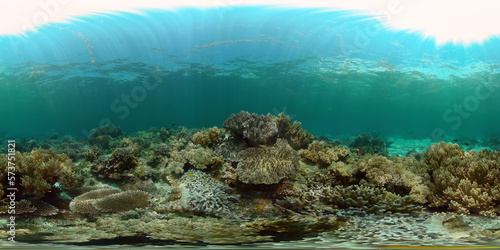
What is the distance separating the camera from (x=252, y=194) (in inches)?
239

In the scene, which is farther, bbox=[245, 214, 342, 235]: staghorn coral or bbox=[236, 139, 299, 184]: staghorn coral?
bbox=[236, 139, 299, 184]: staghorn coral

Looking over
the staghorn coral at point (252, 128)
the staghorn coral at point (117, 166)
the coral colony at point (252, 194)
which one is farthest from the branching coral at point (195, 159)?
the staghorn coral at point (117, 166)

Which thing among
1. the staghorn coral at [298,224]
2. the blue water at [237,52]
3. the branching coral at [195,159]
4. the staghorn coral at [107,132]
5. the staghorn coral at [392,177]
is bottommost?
the staghorn coral at [298,224]

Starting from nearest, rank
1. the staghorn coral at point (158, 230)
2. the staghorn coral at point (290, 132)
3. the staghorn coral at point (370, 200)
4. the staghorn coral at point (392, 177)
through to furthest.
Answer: the staghorn coral at point (158, 230) < the staghorn coral at point (370, 200) < the staghorn coral at point (392, 177) < the staghorn coral at point (290, 132)

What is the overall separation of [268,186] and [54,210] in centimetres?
456

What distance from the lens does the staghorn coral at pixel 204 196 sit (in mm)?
5465

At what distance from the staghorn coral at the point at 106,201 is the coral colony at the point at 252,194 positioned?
0.8 inches

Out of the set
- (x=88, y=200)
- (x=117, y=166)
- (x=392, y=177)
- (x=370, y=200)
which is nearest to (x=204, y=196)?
(x=88, y=200)

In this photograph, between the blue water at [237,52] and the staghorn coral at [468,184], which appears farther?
the blue water at [237,52]

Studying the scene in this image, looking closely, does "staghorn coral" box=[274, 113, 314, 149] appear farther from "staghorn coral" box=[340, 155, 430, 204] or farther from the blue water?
the blue water

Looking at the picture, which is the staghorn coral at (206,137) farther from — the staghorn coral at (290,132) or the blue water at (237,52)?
the blue water at (237,52)

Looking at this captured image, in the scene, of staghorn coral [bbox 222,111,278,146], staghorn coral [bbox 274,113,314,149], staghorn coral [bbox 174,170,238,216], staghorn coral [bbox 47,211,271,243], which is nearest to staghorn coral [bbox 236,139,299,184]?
staghorn coral [bbox 222,111,278,146]

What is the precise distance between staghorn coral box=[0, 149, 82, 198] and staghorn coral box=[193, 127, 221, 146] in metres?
3.19

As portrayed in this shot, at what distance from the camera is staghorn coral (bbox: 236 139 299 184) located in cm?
593
